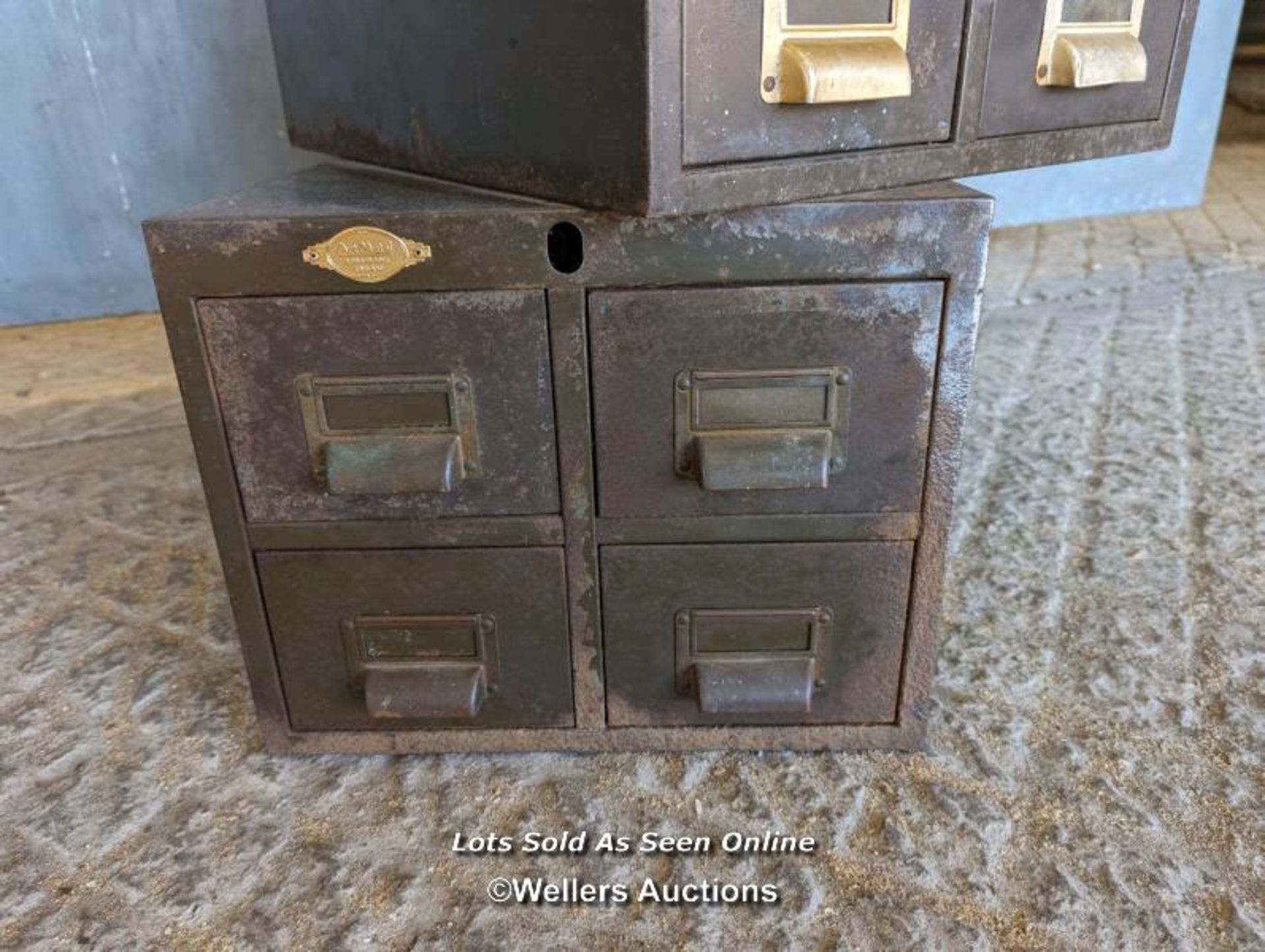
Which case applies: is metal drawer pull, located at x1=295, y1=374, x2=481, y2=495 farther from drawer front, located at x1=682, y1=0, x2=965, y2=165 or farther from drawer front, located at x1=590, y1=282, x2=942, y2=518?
drawer front, located at x1=682, y1=0, x2=965, y2=165

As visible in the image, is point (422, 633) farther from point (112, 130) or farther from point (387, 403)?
point (112, 130)

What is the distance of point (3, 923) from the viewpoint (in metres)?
1.13

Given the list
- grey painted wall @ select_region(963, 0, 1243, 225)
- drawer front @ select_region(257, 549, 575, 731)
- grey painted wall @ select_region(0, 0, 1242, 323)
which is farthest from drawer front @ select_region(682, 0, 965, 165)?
grey painted wall @ select_region(963, 0, 1243, 225)

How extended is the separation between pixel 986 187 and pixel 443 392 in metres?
3.37

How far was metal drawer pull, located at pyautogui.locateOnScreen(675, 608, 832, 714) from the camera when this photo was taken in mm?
1254

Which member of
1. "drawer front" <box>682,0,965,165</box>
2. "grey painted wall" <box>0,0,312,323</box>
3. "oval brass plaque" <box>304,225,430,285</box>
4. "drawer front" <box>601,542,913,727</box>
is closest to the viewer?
"drawer front" <box>682,0,965,165</box>

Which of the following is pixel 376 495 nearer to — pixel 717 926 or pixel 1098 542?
pixel 717 926

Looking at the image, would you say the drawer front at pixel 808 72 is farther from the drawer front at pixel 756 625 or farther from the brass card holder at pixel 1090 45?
the drawer front at pixel 756 625

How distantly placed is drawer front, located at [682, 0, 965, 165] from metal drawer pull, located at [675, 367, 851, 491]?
24 centimetres

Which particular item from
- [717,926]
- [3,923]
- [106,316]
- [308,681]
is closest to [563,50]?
[308,681]

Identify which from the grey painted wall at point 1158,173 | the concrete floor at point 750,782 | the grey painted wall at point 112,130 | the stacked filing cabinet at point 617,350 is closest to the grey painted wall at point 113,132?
the grey painted wall at point 112,130

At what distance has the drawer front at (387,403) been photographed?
1087mm

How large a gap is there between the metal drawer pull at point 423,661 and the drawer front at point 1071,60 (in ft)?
2.78

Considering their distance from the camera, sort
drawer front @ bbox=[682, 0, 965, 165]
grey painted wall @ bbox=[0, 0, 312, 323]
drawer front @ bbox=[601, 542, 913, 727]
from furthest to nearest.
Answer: grey painted wall @ bbox=[0, 0, 312, 323] → drawer front @ bbox=[601, 542, 913, 727] → drawer front @ bbox=[682, 0, 965, 165]
